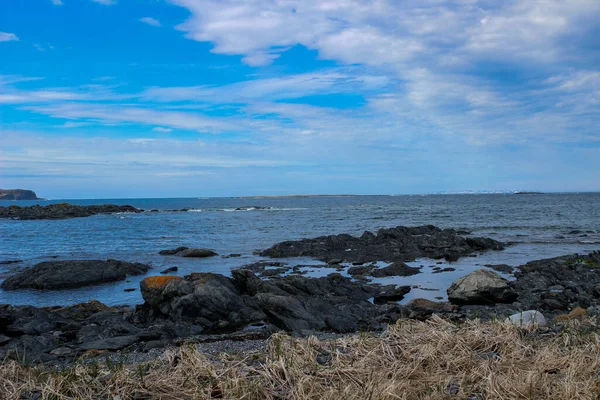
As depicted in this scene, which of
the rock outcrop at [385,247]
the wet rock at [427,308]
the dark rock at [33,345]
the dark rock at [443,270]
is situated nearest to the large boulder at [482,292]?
the wet rock at [427,308]

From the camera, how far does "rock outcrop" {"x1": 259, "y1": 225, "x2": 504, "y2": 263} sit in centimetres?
2445

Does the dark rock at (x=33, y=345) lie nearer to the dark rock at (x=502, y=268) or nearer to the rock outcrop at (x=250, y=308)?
the rock outcrop at (x=250, y=308)

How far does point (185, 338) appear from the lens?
33.3 ft

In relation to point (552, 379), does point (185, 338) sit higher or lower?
lower

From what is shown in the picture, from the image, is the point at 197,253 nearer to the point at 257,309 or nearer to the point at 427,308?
the point at 257,309

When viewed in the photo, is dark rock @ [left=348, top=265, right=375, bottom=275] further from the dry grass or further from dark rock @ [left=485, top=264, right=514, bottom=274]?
the dry grass

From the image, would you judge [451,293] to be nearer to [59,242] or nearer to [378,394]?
[378,394]

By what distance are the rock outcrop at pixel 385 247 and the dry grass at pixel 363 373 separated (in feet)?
59.0

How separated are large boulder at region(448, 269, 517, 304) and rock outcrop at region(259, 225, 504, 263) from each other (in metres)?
9.61

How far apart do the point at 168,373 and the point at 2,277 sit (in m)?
20.8

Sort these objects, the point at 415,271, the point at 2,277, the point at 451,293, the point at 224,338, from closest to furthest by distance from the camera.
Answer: the point at 224,338, the point at 451,293, the point at 415,271, the point at 2,277

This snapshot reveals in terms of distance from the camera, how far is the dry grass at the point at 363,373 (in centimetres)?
409

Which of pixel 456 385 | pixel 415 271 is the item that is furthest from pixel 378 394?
pixel 415 271

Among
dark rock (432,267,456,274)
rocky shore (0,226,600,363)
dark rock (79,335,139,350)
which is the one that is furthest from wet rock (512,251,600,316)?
dark rock (79,335,139,350)
